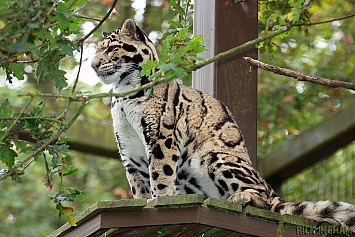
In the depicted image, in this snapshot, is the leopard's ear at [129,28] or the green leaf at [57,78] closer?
the green leaf at [57,78]

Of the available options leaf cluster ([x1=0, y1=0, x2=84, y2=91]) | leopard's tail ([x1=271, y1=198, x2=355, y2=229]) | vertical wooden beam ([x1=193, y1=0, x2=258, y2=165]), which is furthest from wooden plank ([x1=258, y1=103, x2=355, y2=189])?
leaf cluster ([x1=0, y1=0, x2=84, y2=91])

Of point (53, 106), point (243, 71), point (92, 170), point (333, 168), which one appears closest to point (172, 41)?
point (243, 71)

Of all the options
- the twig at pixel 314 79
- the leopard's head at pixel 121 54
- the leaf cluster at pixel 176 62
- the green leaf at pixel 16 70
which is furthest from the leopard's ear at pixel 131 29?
the green leaf at pixel 16 70

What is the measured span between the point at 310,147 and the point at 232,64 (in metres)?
1.00

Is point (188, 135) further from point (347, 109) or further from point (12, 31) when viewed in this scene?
point (12, 31)

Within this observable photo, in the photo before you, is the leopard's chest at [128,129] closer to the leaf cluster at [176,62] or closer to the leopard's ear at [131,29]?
the leopard's ear at [131,29]

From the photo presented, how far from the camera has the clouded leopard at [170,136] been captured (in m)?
4.49

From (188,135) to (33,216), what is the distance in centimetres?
588

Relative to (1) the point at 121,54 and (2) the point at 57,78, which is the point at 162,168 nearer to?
(1) the point at 121,54

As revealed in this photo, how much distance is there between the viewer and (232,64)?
4.95 metres

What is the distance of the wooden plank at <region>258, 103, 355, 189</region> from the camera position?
205 inches

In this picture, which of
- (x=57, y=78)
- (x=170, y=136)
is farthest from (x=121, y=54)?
(x=57, y=78)

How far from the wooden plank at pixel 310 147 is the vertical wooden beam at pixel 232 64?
68cm

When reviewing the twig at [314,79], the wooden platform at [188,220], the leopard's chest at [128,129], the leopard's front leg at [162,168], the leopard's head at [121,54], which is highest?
the leopard's head at [121,54]
